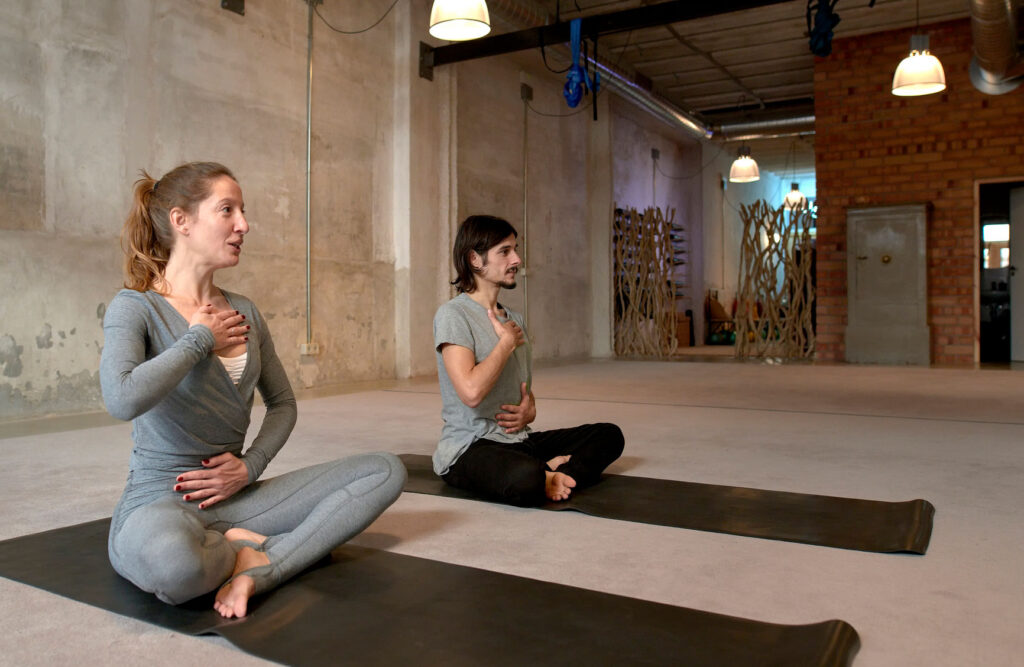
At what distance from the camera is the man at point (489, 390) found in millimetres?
2758

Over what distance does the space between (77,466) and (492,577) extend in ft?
7.95

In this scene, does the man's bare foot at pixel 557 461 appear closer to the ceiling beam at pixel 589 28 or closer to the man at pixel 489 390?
the man at pixel 489 390

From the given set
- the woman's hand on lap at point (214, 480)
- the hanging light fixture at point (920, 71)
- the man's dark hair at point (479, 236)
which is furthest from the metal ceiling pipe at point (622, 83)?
the woman's hand on lap at point (214, 480)

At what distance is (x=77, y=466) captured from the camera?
359cm

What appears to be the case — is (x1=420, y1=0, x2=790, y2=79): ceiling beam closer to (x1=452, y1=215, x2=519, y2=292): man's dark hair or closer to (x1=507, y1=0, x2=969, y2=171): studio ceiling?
(x1=507, y1=0, x2=969, y2=171): studio ceiling

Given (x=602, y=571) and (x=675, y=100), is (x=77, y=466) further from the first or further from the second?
(x=675, y=100)

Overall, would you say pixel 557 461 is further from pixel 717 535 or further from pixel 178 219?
pixel 178 219

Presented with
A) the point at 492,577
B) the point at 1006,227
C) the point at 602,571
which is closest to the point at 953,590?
the point at 602,571

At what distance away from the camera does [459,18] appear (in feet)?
16.3

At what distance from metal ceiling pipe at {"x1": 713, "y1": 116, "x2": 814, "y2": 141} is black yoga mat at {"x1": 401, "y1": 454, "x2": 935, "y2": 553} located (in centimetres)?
1071

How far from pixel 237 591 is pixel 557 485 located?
4.43 ft

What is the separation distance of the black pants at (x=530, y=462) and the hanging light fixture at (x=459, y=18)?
2959mm

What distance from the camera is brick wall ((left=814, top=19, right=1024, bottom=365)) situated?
9328 mm

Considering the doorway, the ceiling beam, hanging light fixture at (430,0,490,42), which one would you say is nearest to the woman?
hanging light fixture at (430,0,490,42)
